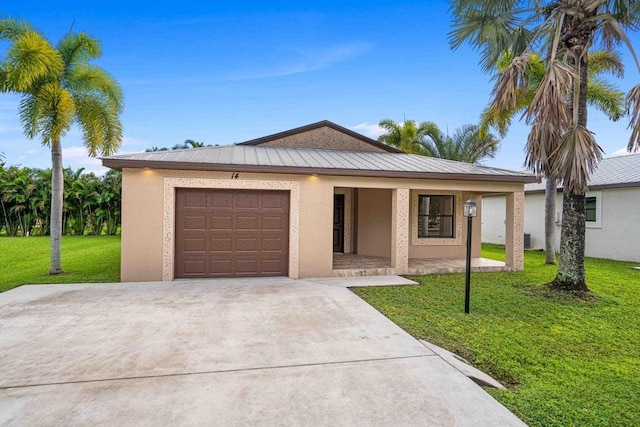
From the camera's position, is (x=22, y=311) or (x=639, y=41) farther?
(x=639, y=41)

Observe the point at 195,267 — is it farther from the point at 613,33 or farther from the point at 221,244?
the point at 613,33

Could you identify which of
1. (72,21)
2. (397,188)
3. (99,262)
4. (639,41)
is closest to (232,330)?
(397,188)

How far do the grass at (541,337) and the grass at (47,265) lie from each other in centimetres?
769

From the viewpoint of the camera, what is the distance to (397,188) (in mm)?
9422

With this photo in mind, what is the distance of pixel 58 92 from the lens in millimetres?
8719

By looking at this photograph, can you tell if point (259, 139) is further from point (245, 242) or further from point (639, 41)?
point (639, 41)

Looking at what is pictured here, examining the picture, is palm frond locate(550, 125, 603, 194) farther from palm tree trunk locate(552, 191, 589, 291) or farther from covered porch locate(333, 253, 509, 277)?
covered porch locate(333, 253, 509, 277)

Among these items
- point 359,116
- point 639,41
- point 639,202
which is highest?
point 359,116

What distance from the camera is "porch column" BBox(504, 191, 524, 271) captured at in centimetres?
1017

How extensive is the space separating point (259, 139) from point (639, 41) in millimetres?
12456

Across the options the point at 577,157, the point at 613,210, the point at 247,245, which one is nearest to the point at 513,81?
the point at 577,157

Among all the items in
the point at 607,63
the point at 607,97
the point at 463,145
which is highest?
the point at 607,63

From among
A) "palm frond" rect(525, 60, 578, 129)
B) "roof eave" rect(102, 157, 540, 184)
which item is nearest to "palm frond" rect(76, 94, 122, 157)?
"roof eave" rect(102, 157, 540, 184)

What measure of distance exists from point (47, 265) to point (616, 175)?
2282 cm
